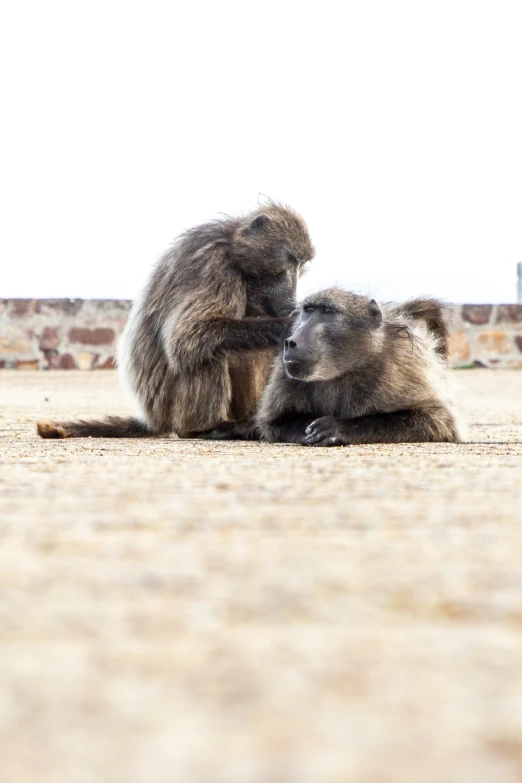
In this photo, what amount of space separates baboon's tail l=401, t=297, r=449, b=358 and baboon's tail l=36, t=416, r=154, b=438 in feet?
4.45

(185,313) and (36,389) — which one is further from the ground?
(185,313)

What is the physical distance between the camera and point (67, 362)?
11961mm

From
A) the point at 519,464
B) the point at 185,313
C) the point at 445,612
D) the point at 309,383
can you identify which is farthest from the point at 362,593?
the point at 185,313

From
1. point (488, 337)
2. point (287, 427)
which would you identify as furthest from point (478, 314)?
point (287, 427)

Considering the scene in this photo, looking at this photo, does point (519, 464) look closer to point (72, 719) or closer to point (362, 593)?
point (362, 593)

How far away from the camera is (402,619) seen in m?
1.12

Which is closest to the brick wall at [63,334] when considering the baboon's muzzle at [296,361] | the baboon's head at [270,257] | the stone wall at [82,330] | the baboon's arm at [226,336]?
the stone wall at [82,330]

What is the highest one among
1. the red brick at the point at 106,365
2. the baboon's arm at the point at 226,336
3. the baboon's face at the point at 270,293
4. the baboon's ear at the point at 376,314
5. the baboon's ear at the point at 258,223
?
the baboon's ear at the point at 258,223

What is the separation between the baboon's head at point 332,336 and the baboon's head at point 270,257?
0.51 metres

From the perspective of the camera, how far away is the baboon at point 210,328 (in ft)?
14.9

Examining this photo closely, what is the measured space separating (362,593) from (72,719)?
51 cm

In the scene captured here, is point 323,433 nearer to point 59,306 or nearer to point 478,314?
point 59,306

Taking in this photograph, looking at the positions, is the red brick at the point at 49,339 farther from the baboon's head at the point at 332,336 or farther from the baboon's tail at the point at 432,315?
the baboon's head at the point at 332,336

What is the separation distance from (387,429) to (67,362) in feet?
27.3
